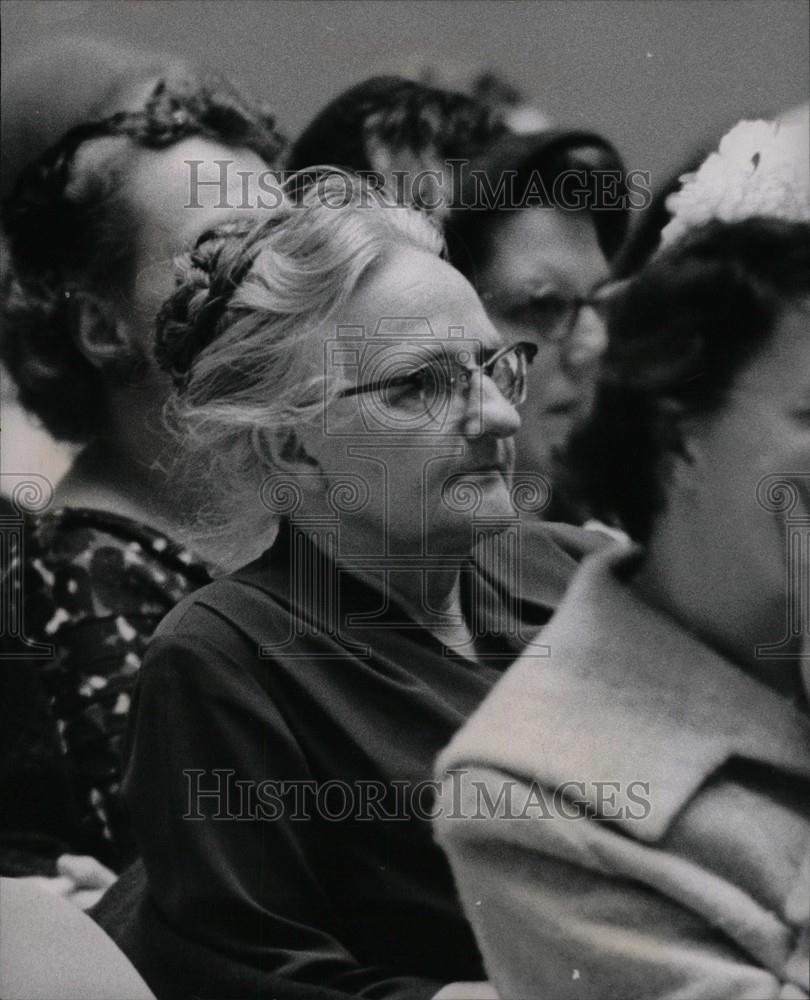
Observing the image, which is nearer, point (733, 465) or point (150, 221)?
point (733, 465)

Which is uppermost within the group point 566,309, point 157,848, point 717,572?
point 566,309

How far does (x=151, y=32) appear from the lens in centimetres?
345

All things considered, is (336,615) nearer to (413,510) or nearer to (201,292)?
(413,510)

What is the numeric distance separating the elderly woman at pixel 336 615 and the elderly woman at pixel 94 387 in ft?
0.42

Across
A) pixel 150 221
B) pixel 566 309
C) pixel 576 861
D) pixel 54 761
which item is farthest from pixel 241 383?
pixel 576 861

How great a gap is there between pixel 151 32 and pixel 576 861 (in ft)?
6.85

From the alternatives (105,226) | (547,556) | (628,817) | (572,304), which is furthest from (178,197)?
(628,817)

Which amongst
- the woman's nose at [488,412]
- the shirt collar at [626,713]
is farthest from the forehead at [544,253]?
the shirt collar at [626,713]

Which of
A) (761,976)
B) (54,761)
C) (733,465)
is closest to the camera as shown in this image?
(761,976)

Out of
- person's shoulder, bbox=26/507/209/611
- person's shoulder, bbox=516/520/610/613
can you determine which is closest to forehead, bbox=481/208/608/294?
person's shoulder, bbox=516/520/610/613

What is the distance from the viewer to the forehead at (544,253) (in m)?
3.30

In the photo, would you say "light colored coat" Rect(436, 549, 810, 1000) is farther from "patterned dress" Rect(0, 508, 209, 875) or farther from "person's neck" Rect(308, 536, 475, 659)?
"patterned dress" Rect(0, 508, 209, 875)

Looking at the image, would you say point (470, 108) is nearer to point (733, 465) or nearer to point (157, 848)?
point (733, 465)

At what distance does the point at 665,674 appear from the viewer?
3184mm
